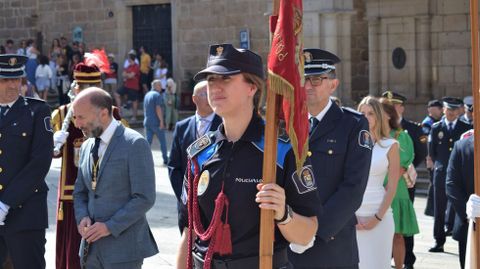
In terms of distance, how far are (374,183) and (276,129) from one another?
12.1ft

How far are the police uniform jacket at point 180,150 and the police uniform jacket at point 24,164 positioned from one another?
3.06 feet

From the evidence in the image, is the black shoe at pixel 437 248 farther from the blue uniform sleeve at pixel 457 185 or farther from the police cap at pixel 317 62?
the police cap at pixel 317 62

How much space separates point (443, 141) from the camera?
42.6 ft

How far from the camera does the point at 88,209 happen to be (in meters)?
Result: 6.77

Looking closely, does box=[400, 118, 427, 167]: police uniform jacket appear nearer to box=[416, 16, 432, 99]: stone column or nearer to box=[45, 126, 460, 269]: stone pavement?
box=[45, 126, 460, 269]: stone pavement

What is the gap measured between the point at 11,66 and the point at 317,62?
8.79ft

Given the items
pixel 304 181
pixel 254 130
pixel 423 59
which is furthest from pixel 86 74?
pixel 423 59

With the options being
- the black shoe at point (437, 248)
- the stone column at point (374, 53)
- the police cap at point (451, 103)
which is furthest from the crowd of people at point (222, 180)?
the stone column at point (374, 53)

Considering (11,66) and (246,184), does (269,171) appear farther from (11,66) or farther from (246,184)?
(11,66)

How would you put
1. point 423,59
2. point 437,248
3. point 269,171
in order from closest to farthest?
point 269,171 → point 437,248 → point 423,59

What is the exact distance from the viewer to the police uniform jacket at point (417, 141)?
11.6 m

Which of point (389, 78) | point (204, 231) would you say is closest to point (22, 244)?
point (204, 231)

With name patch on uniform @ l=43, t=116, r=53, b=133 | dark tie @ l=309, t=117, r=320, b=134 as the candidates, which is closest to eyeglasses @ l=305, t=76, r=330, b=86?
dark tie @ l=309, t=117, r=320, b=134

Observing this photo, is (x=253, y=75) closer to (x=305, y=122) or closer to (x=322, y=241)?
(x=305, y=122)
